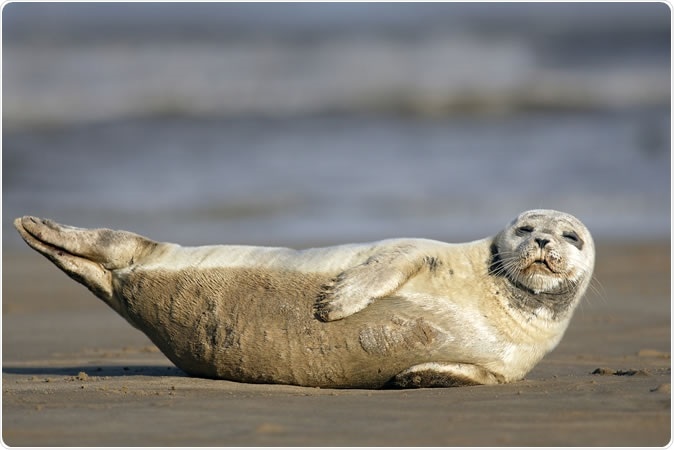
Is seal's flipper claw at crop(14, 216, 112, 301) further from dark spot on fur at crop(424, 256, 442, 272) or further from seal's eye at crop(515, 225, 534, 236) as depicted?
seal's eye at crop(515, 225, 534, 236)

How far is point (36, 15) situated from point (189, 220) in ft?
76.8

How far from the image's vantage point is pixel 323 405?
526 centimetres

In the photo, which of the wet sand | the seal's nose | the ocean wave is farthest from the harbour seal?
the ocean wave

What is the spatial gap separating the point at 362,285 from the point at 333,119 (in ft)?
58.1

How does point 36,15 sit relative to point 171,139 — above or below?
above

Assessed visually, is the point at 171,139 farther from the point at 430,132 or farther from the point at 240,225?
the point at 240,225

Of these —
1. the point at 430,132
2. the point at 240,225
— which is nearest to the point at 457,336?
the point at 240,225

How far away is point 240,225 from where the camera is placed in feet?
45.7

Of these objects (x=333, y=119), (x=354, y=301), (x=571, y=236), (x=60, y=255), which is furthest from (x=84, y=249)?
(x=333, y=119)

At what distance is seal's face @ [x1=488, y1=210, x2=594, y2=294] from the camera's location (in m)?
6.04

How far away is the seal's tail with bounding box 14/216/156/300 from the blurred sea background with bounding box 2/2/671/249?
579 cm

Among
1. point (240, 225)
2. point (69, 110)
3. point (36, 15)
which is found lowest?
point (240, 225)

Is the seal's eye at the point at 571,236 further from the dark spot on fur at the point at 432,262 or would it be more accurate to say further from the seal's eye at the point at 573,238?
the dark spot on fur at the point at 432,262

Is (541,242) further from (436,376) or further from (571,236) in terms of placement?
(436,376)
